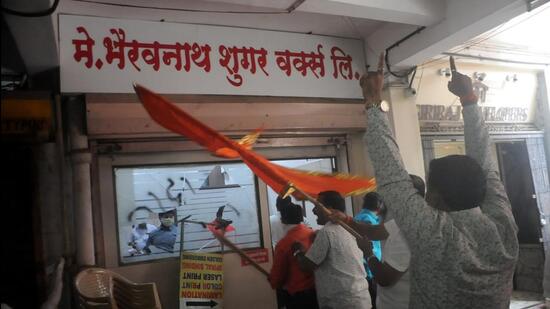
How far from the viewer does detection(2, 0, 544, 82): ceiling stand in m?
3.35

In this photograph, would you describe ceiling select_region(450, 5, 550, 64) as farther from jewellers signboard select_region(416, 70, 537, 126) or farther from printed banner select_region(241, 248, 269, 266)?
printed banner select_region(241, 248, 269, 266)

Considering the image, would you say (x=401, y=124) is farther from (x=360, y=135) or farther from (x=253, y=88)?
(x=253, y=88)

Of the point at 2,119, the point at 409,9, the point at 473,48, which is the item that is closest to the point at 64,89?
the point at 2,119

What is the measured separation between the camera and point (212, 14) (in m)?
3.92

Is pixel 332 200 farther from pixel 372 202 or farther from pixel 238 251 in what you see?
pixel 238 251

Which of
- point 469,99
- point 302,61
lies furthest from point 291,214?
point 469,99

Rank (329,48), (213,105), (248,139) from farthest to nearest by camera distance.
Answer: (329,48)
(213,105)
(248,139)

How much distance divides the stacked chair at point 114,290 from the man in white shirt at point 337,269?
1.24 meters

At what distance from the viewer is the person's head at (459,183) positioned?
1478mm

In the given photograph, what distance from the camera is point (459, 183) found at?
4.85ft

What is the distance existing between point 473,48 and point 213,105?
3.60m

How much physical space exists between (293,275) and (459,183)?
2.14 m

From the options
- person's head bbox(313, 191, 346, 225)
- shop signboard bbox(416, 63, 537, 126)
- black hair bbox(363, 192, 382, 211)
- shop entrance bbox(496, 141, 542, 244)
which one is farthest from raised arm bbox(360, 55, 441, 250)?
shop entrance bbox(496, 141, 542, 244)

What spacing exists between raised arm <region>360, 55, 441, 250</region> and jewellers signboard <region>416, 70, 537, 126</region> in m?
4.10
